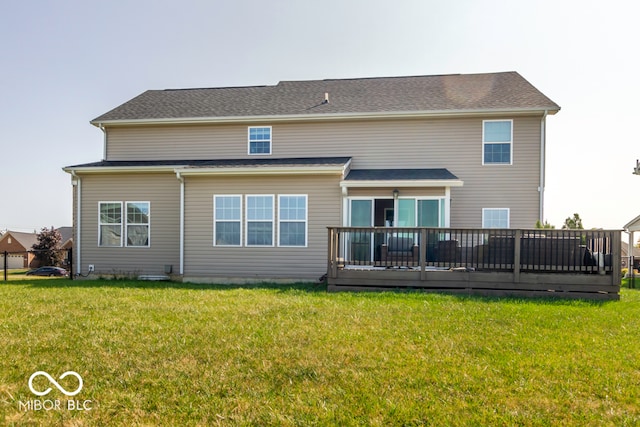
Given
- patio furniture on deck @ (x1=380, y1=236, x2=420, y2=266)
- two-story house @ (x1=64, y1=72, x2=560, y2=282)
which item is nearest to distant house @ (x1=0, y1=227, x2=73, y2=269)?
two-story house @ (x1=64, y1=72, x2=560, y2=282)

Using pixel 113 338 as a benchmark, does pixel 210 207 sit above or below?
above

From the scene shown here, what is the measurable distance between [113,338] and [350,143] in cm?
979

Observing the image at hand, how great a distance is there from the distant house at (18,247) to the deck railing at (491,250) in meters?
45.0

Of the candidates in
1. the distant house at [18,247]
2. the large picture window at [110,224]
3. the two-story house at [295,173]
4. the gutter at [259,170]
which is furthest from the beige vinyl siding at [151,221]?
the distant house at [18,247]

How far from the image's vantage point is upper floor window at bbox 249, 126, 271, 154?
45.9 feet

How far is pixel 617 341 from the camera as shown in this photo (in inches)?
207

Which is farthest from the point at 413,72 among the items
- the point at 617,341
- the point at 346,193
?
the point at 617,341

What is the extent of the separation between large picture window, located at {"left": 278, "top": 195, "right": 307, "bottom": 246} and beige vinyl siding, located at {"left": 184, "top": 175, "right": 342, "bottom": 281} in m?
0.13

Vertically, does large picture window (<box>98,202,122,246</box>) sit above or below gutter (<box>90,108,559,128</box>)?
below

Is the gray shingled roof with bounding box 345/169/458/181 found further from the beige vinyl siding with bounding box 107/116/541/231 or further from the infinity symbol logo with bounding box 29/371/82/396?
the infinity symbol logo with bounding box 29/371/82/396

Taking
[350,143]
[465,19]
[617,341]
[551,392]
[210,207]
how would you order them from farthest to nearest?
[350,143] → [210,207] → [465,19] → [617,341] → [551,392]

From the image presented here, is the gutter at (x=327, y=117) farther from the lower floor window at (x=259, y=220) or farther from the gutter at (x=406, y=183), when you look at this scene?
the lower floor window at (x=259, y=220)

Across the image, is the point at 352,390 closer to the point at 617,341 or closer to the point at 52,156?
the point at 617,341

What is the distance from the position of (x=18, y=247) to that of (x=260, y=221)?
49103mm
